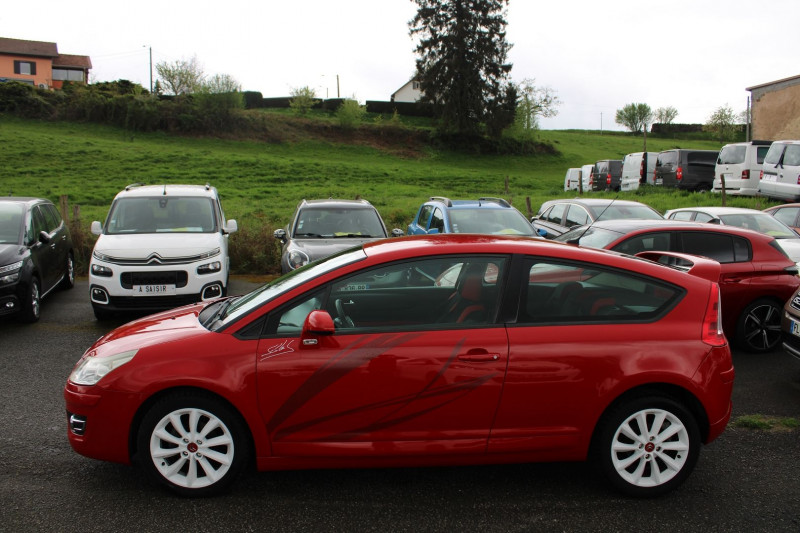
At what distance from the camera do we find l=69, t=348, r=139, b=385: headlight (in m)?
3.72

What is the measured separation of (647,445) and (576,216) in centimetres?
908

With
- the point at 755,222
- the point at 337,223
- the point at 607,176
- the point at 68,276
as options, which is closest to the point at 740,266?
the point at 755,222

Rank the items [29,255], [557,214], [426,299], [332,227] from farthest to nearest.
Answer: [557,214]
[332,227]
[29,255]
[426,299]

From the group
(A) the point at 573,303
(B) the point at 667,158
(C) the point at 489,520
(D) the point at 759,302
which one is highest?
(B) the point at 667,158

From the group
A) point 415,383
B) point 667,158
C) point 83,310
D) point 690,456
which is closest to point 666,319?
point 690,456

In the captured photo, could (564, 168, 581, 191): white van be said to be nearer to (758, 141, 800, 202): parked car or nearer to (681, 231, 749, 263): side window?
(758, 141, 800, 202): parked car

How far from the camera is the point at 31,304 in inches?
332

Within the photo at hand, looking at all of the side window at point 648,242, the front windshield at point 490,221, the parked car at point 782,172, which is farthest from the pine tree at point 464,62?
the side window at point 648,242

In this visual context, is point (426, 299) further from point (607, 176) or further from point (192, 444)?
point (607, 176)

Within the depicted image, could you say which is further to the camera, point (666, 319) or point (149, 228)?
point (149, 228)

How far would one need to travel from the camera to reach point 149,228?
9.38m

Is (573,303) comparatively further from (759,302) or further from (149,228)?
(149,228)

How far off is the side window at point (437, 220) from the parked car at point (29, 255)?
6.35 meters

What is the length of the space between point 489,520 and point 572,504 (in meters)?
0.55
